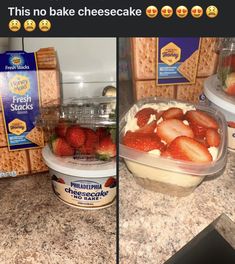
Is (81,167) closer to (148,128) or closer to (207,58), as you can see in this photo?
(148,128)

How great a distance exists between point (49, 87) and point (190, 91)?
32 centimetres

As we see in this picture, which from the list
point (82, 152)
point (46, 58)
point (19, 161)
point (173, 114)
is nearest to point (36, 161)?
point (19, 161)

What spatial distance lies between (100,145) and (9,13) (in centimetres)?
34

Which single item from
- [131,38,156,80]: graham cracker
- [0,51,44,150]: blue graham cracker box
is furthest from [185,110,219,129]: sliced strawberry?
[0,51,44,150]: blue graham cracker box

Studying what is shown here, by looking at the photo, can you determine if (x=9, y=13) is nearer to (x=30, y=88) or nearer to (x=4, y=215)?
(x=30, y=88)

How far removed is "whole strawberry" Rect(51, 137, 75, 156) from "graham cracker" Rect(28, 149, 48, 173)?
0.30 ft

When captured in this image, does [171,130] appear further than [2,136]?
No

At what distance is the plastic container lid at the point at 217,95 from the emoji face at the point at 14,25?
15.8 inches

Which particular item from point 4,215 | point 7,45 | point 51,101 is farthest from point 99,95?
point 4,215

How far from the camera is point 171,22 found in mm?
499

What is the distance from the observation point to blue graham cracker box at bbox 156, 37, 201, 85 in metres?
0.65

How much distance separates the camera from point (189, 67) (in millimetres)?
686

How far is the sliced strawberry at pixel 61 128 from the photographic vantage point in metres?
0.75

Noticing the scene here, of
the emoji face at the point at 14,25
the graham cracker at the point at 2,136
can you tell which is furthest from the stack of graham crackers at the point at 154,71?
the graham cracker at the point at 2,136
